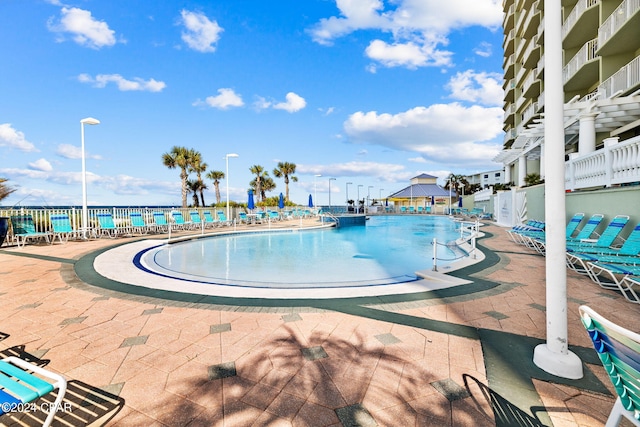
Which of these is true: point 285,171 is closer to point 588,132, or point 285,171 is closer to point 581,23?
point 581,23

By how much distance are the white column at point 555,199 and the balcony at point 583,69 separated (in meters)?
15.2

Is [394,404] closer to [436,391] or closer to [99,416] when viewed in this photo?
[436,391]

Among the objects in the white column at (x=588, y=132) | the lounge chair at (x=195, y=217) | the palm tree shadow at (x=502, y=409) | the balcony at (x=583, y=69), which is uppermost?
the balcony at (x=583, y=69)

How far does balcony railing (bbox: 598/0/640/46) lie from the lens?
10.7 meters

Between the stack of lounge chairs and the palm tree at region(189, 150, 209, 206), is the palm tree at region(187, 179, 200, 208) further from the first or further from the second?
the stack of lounge chairs

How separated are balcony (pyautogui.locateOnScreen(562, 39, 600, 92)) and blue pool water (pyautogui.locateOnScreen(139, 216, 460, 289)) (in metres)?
12.5

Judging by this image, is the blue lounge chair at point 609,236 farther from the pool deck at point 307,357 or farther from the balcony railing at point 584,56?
the balcony railing at point 584,56

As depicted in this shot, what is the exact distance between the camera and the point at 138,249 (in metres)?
8.42

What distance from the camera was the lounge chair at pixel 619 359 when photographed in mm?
1066

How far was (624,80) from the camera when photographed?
11.6 meters

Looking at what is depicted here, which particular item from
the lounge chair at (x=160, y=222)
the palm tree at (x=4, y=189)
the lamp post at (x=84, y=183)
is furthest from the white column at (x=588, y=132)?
the palm tree at (x=4, y=189)

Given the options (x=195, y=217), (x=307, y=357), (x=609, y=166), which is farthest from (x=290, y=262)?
(x=195, y=217)

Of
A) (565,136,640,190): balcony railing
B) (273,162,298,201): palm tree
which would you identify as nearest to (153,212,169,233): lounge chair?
(565,136,640,190): balcony railing

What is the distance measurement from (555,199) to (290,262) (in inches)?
260
